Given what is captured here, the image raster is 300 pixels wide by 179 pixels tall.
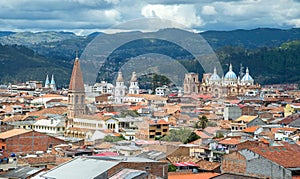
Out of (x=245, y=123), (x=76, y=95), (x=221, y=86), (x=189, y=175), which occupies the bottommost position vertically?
(x=189, y=175)

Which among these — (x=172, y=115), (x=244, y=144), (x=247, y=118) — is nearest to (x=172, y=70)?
(x=172, y=115)

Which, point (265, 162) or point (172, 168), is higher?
point (265, 162)

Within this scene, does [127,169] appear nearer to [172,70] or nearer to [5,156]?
[5,156]

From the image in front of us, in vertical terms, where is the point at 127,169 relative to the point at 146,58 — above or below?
below

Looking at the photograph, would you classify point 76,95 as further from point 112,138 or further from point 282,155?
point 282,155

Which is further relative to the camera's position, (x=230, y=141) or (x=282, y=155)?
(x=230, y=141)

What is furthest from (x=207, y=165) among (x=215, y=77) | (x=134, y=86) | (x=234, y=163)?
(x=215, y=77)

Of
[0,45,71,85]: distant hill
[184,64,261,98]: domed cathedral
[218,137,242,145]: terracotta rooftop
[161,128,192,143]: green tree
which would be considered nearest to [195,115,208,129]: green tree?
[161,128,192,143]: green tree

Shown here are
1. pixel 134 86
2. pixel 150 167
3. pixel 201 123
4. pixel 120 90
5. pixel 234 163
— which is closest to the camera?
pixel 150 167
